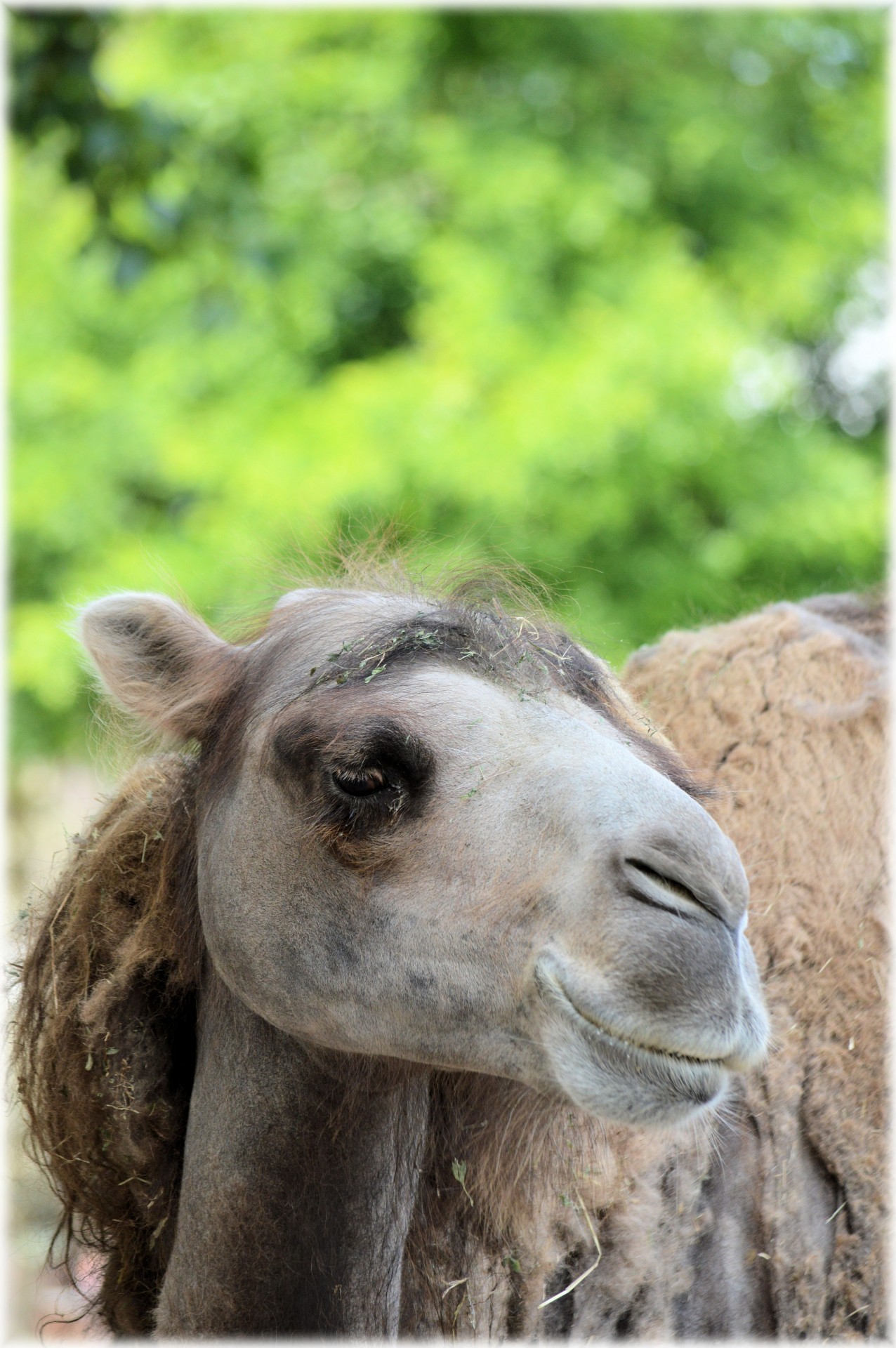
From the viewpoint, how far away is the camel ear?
278 centimetres

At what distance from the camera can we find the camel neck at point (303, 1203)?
2.49 metres

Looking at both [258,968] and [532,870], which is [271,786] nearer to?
[258,968]

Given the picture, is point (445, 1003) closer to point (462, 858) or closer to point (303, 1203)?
point (462, 858)

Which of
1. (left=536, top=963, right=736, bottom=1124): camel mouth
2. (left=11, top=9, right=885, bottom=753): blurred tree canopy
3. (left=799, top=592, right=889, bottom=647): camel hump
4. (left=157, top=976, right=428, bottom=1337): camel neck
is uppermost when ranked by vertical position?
(left=11, top=9, right=885, bottom=753): blurred tree canopy

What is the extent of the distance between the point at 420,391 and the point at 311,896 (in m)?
7.73

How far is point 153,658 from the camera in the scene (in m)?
2.83

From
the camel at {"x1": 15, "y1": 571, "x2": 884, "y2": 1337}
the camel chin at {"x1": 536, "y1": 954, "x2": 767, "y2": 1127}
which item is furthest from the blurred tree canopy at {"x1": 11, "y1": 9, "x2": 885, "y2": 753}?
the camel chin at {"x1": 536, "y1": 954, "x2": 767, "y2": 1127}

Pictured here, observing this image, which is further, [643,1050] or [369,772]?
[369,772]

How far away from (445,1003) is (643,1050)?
1.22ft

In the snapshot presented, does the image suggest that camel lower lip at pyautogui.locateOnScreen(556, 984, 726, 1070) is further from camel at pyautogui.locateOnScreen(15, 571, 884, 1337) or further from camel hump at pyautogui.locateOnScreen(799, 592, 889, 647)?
camel hump at pyautogui.locateOnScreen(799, 592, 889, 647)

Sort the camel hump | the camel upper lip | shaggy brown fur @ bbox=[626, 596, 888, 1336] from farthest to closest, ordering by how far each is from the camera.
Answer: the camel hump < shaggy brown fur @ bbox=[626, 596, 888, 1336] < the camel upper lip

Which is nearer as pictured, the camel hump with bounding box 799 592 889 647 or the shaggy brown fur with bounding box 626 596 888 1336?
the shaggy brown fur with bounding box 626 596 888 1336

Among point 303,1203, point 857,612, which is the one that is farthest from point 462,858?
point 857,612

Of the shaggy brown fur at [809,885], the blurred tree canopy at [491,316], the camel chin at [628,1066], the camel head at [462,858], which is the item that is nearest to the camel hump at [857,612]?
the shaggy brown fur at [809,885]
